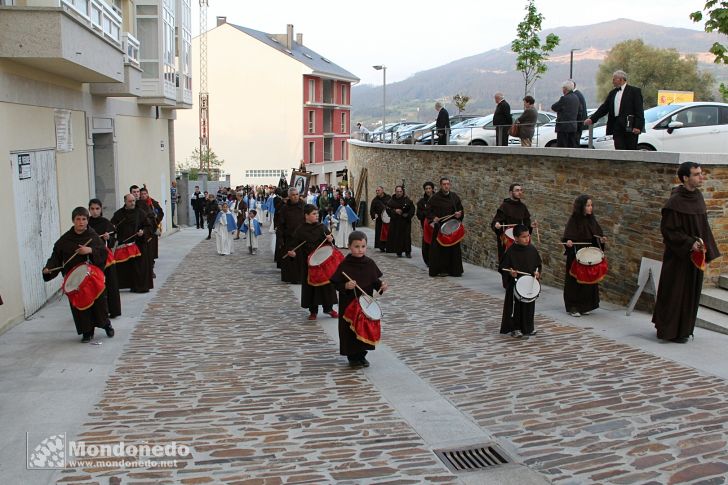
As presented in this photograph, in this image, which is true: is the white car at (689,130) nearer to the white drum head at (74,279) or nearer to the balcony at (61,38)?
the balcony at (61,38)

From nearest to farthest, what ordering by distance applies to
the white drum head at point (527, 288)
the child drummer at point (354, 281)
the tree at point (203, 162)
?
1. the child drummer at point (354, 281)
2. the white drum head at point (527, 288)
3. the tree at point (203, 162)

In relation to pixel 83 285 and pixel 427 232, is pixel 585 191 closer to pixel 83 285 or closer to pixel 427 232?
pixel 427 232

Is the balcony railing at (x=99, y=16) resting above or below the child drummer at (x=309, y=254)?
above

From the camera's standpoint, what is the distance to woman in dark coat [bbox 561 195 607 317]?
453 inches

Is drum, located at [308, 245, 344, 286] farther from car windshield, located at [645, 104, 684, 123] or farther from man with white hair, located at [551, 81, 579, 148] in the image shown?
car windshield, located at [645, 104, 684, 123]

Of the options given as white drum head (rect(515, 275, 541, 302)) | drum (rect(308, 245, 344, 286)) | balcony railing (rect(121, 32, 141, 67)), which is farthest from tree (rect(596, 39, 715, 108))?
white drum head (rect(515, 275, 541, 302))

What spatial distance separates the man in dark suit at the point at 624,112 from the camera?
12.8 m

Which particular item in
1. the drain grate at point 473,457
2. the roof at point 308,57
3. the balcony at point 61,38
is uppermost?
the roof at point 308,57

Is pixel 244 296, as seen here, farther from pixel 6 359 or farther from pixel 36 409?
pixel 36 409

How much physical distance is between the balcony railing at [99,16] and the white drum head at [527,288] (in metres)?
8.27

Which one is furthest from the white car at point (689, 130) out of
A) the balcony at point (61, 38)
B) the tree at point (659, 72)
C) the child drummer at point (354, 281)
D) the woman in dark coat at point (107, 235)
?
the tree at point (659, 72)

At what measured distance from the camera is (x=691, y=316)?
31.4 feet

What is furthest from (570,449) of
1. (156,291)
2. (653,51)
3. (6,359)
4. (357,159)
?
(653,51)

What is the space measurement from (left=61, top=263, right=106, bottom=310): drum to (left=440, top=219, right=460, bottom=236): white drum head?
805 centimetres
